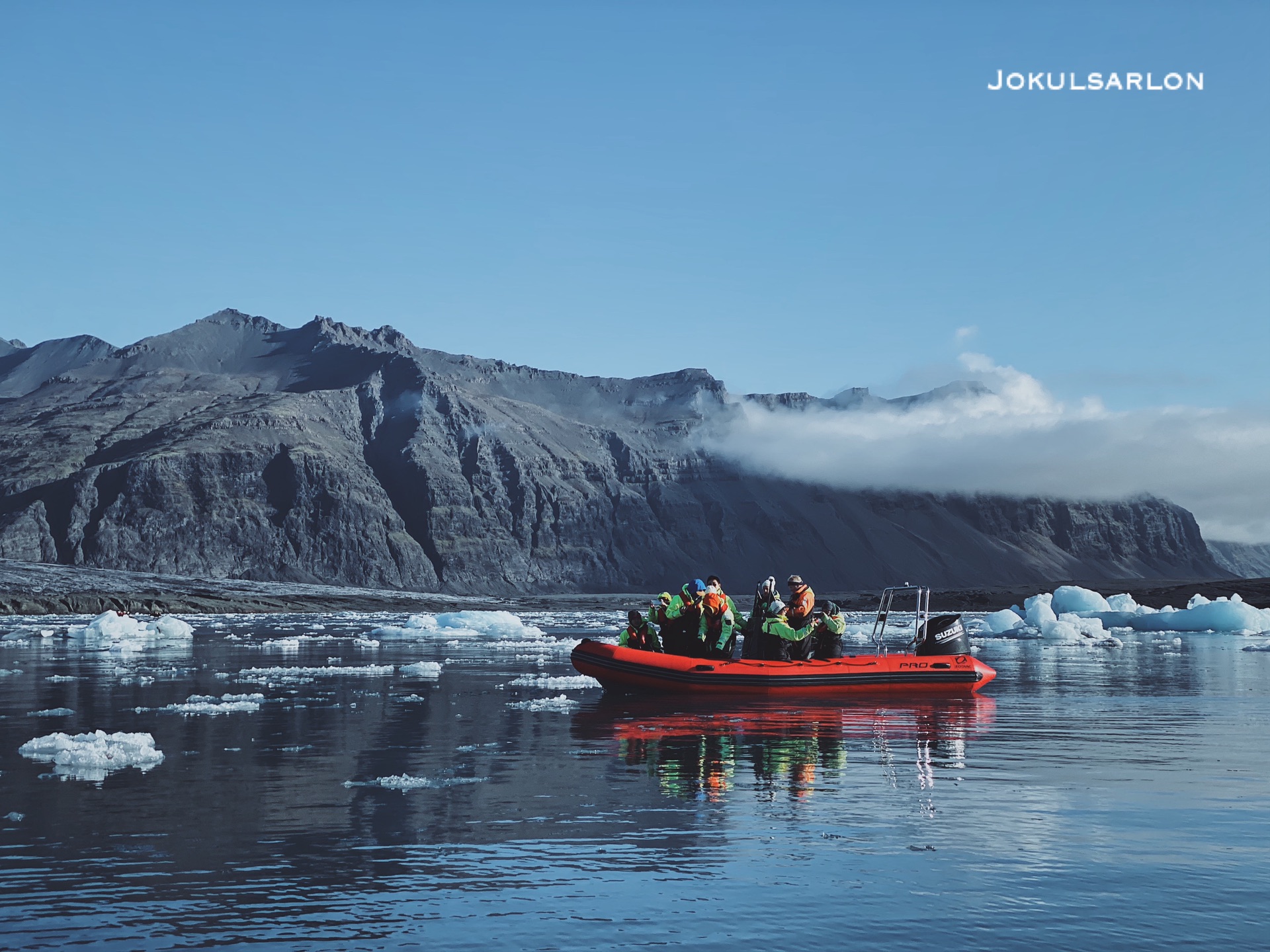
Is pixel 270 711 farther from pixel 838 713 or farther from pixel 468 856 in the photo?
pixel 468 856

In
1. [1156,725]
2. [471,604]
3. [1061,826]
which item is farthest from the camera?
[471,604]

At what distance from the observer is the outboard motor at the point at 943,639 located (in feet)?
84.2

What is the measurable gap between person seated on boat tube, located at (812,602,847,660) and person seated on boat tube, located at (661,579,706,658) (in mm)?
2423

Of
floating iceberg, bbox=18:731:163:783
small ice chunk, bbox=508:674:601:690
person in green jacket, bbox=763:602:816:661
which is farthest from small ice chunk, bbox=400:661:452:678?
floating iceberg, bbox=18:731:163:783

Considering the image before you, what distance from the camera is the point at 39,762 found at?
48.8 feet

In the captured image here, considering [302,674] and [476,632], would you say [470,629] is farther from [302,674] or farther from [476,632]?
[302,674]

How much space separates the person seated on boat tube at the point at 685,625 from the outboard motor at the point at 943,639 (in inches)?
204

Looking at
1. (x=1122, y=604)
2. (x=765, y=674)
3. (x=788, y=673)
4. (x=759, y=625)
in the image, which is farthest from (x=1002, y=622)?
(x=765, y=674)

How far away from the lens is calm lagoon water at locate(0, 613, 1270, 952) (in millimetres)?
8148

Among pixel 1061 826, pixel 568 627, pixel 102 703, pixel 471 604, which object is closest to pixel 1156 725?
pixel 1061 826

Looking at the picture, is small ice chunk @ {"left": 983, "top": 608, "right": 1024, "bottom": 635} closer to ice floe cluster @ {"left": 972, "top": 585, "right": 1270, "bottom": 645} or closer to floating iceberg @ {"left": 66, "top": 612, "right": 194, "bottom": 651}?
ice floe cluster @ {"left": 972, "top": 585, "right": 1270, "bottom": 645}

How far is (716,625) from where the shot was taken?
80.6 ft

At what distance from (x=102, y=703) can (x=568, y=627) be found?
163 ft

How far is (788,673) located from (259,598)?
3926 inches
